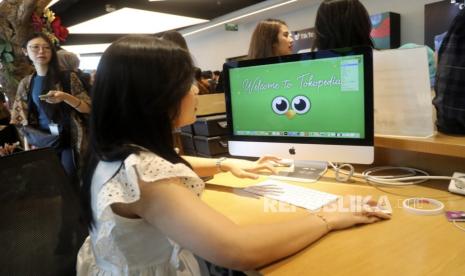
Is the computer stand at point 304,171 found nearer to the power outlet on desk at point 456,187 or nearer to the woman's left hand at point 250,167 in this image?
the woman's left hand at point 250,167

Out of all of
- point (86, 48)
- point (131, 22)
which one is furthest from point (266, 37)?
point (86, 48)

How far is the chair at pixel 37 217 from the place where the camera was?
813 millimetres

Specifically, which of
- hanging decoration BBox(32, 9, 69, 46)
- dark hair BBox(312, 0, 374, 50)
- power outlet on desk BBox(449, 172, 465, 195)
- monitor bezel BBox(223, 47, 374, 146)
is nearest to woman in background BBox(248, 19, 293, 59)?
dark hair BBox(312, 0, 374, 50)

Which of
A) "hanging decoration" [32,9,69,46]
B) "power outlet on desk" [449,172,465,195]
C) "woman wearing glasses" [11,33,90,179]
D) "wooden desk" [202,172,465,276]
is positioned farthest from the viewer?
"hanging decoration" [32,9,69,46]

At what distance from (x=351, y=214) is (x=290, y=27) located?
6343mm

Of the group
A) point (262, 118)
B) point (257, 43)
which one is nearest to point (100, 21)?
point (257, 43)

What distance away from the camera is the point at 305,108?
110cm

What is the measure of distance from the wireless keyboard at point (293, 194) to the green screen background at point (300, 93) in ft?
0.65

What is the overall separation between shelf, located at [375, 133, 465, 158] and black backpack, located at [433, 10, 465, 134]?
5cm

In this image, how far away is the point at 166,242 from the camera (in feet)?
2.55

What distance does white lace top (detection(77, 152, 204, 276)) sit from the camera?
2.19 ft

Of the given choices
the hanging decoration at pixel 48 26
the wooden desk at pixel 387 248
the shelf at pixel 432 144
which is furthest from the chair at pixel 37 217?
the hanging decoration at pixel 48 26

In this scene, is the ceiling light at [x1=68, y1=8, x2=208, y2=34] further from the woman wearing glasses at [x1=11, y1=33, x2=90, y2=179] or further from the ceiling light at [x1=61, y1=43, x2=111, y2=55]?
the woman wearing glasses at [x1=11, y1=33, x2=90, y2=179]

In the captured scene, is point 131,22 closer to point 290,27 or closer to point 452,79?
point 290,27
